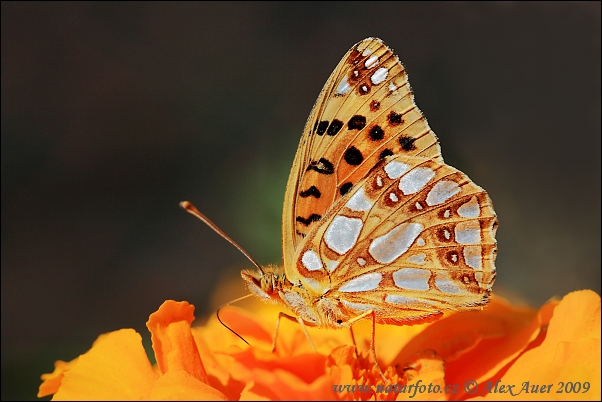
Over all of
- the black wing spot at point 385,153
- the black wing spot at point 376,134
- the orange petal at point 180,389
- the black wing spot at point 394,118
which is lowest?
the orange petal at point 180,389

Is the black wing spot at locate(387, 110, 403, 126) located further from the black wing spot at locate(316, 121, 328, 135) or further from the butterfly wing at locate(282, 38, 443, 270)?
the black wing spot at locate(316, 121, 328, 135)

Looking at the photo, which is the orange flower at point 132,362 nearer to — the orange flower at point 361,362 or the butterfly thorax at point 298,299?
the orange flower at point 361,362

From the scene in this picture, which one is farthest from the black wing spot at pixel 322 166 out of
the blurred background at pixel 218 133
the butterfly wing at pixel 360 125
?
the blurred background at pixel 218 133

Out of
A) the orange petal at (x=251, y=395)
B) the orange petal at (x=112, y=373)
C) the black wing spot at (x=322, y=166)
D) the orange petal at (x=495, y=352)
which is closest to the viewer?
the orange petal at (x=251, y=395)

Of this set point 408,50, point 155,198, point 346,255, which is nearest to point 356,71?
point 346,255

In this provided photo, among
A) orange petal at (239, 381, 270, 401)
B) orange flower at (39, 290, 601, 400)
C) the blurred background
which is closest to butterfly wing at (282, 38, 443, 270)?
orange flower at (39, 290, 601, 400)

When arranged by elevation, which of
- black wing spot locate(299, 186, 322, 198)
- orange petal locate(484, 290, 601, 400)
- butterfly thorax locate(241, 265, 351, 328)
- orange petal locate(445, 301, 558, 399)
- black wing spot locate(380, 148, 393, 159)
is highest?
black wing spot locate(380, 148, 393, 159)
